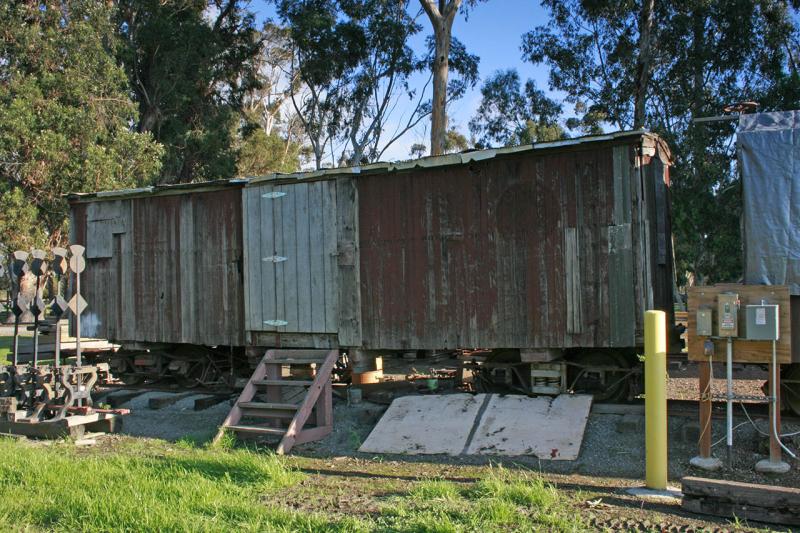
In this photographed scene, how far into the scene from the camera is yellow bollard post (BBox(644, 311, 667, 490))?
5.67 meters

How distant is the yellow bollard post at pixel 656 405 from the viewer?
5.67m

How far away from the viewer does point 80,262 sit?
8.87 m

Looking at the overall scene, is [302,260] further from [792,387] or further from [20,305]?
[792,387]

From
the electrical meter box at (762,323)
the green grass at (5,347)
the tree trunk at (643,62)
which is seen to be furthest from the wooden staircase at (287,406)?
the tree trunk at (643,62)

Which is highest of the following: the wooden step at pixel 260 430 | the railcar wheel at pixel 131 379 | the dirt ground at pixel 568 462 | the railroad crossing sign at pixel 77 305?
the railroad crossing sign at pixel 77 305

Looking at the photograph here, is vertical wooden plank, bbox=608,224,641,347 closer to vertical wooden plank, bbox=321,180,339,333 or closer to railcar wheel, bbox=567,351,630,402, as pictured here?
railcar wheel, bbox=567,351,630,402

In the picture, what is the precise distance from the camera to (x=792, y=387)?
7.54m

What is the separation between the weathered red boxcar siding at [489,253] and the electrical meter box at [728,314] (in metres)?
2.38

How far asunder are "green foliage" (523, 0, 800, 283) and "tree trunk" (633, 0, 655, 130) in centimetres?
29

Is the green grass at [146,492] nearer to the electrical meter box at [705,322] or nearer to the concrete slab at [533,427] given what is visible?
the concrete slab at [533,427]

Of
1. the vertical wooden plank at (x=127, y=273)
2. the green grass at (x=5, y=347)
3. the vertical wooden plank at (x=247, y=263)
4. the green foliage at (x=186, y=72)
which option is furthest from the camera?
the green foliage at (x=186, y=72)

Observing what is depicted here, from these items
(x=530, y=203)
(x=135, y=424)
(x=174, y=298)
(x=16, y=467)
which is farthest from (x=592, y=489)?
(x=174, y=298)

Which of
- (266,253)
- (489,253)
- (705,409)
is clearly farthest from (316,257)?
(705,409)

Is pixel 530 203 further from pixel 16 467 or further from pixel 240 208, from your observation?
pixel 16 467
